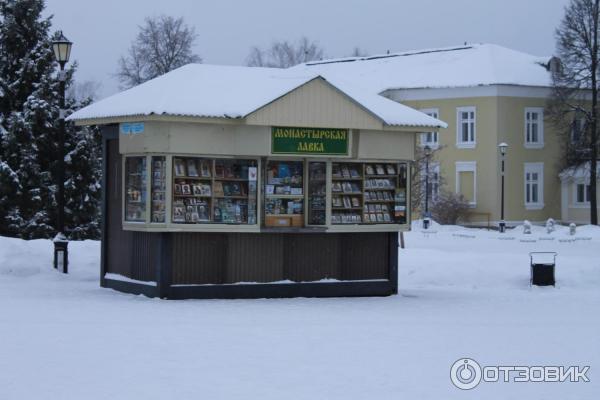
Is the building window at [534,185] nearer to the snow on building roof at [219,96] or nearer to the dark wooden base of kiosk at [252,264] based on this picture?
the snow on building roof at [219,96]

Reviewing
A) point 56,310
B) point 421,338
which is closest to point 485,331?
point 421,338

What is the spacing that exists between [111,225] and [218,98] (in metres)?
3.46

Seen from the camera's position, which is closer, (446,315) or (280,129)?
(446,315)

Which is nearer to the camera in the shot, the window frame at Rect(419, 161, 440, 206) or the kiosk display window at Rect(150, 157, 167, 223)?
the kiosk display window at Rect(150, 157, 167, 223)

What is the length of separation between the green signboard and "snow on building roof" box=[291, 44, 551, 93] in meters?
35.5

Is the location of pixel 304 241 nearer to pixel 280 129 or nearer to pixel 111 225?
pixel 280 129

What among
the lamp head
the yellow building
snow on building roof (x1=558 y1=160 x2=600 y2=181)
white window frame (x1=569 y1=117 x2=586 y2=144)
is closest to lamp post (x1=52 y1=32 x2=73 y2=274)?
the lamp head

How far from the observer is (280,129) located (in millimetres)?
19609

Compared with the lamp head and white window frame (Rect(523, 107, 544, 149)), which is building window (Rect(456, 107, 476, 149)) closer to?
white window frame (Rect(523, 107, 544, 149))

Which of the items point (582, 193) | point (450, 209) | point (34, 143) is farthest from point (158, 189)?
point (582, 193)

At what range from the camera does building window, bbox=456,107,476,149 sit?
57094 millimetres

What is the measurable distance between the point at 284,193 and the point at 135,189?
2721 mm

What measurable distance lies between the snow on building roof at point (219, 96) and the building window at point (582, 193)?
38.2 metres

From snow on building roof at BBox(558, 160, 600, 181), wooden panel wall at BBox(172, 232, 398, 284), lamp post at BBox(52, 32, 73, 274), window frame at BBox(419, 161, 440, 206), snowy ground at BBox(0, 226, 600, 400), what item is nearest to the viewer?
snowy ground at BBox(0, 226, 600, 400)
